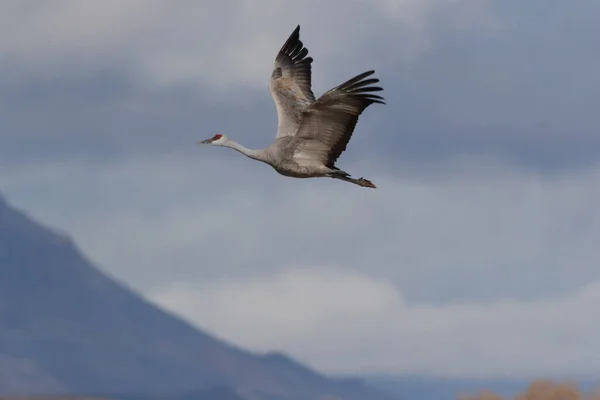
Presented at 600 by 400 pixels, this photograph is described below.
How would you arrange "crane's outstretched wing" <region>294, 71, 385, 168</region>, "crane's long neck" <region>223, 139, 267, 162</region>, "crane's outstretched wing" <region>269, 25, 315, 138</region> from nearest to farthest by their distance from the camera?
"crane's outstretched wing" <region>294, 71, 385, 168</region>
"crane's long neck" <region>223, 139, 267, 162</region>
"crane's outstretched wing" <region>269, 25, 315, 138</region>

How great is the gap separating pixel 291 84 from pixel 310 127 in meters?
5.65

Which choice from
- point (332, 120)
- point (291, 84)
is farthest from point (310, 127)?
point (291, 84)

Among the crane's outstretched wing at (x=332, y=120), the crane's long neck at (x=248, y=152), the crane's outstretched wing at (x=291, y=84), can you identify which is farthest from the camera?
the crane's outstretched wing at (x=291, y=84)

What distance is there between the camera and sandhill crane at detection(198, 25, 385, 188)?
35.4 metres

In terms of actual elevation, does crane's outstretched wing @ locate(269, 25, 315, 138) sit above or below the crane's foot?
above

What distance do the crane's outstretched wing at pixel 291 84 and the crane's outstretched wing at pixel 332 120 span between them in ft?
6.66

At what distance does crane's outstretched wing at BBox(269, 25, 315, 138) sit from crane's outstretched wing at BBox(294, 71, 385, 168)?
2.03m

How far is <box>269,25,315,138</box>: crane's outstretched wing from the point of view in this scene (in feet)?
132

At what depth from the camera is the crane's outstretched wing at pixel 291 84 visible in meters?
40.3

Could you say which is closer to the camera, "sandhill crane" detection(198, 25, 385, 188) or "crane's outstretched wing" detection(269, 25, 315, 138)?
"sandhill crane" detection(198, 25, 385, 188)

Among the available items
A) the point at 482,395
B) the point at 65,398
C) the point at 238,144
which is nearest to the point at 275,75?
the point at 238,144

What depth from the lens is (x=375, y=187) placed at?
1499 inches

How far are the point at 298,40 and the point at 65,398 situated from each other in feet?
460

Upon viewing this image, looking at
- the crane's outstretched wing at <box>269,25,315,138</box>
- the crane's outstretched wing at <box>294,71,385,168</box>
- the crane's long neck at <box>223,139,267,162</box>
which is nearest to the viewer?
the crane's outstretched wing at <box>294,71,385,168</box>
